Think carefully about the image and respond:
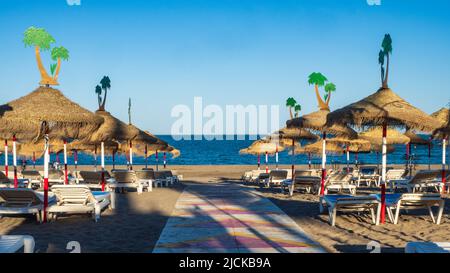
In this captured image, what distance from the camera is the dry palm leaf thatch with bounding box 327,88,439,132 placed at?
371 inches

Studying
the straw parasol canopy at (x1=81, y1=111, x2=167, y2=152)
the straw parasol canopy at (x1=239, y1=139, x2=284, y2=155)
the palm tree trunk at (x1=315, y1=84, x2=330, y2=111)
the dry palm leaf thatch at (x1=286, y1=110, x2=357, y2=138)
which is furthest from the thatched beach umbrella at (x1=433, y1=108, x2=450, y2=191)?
the straw parasol canopy at (x1=81, y1=111, x2=167, y2=152)

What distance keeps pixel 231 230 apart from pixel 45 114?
4.66 metres

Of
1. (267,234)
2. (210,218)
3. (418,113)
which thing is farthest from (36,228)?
(418,113)

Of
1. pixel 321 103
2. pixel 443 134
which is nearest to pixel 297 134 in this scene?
pixel 321 103

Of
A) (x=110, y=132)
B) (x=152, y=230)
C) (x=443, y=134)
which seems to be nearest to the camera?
(x=152, y=230)

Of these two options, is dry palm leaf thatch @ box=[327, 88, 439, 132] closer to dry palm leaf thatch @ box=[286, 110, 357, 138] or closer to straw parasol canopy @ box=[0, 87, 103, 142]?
dry palm leaf thatch @ box=[286, 110, 357, 138]

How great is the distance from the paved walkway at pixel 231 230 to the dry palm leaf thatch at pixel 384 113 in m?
2.55

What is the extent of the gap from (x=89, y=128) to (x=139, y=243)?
15.4 feet

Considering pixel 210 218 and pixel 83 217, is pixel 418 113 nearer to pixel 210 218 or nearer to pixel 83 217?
pixel 210 218

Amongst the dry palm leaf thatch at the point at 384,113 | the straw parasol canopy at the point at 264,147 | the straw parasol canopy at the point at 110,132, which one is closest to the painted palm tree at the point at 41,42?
the straw parasol canopy at the point at 110,132

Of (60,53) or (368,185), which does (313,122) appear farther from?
(60,53)

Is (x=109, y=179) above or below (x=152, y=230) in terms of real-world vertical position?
above

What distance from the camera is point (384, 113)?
30.7ft

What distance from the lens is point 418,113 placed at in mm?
9805
